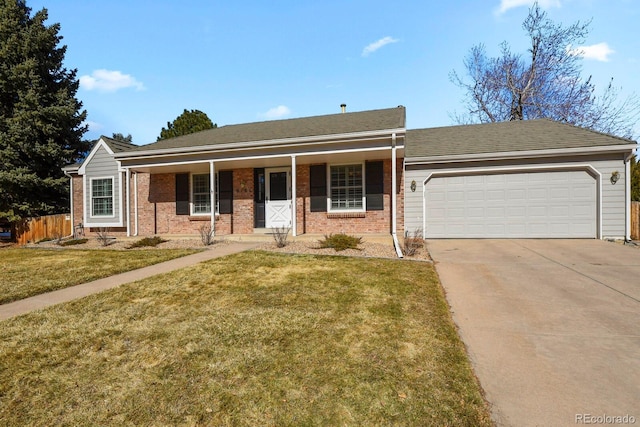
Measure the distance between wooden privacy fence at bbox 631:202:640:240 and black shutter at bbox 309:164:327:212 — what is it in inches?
393

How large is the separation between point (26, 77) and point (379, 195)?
1965 cm

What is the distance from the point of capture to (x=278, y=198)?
1180 cm

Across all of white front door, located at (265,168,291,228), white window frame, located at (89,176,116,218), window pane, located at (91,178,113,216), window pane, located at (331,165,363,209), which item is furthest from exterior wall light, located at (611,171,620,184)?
window pane, located at (91,178,113,216)

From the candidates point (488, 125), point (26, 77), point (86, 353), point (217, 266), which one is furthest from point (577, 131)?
point (26, 77)

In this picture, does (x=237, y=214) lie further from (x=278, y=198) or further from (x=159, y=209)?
(x=159, y=209)

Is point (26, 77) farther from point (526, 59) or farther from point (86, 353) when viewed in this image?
point (526, 59)

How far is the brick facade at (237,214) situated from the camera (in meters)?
10.7

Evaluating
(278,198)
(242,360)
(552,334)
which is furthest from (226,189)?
(552,334)

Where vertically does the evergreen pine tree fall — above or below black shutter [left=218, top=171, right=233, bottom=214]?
above

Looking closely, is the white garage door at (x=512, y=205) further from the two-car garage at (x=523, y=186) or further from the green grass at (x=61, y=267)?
the green grass at (x=61, y=267)

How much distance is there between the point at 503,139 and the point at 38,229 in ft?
65.6

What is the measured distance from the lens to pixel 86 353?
113 inches

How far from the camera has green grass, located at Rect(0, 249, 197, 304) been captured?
5239 mm

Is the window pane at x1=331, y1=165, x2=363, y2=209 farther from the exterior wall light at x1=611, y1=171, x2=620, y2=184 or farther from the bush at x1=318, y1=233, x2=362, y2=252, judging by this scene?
the exterior wall light at x1=611, y1=171, x2=620, y2=184
